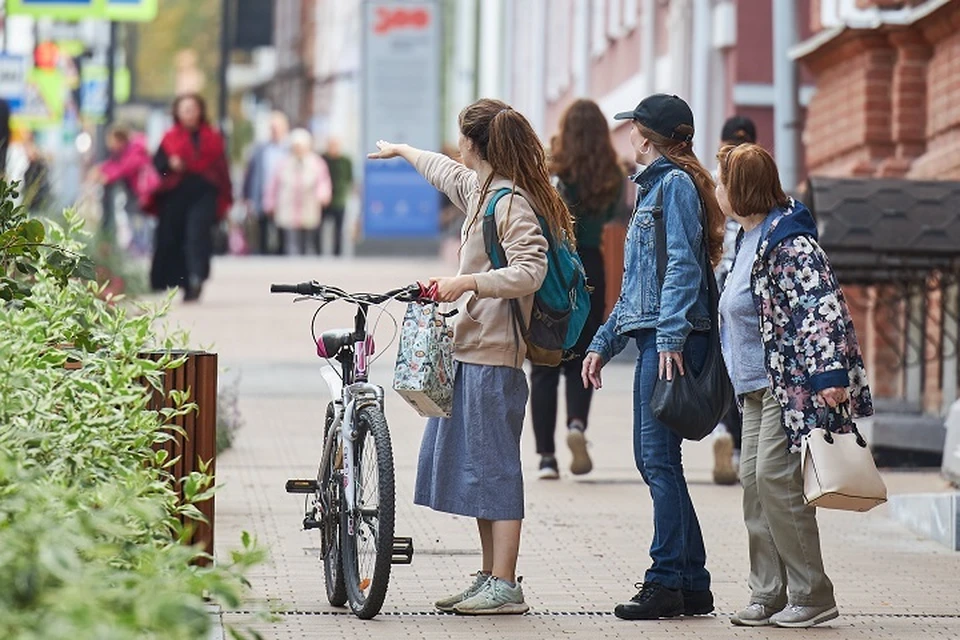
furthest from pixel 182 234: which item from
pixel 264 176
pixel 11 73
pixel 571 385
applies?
pixel 264 176

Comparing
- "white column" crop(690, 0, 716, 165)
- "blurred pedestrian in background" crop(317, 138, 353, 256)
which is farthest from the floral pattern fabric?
"blurred pedestrian in background" crop(317, 138, 353, 256)

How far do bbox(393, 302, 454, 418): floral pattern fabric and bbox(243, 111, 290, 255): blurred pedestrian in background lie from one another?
30.7m

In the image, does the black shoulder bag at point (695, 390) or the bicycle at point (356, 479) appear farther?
the black shoulder bag at point (695, 390)

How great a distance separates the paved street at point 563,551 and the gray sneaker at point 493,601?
43 millimetres

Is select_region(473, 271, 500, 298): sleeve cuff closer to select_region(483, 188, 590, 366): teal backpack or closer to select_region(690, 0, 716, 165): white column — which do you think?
select_region(483, 188, 590, 366): teal backpack

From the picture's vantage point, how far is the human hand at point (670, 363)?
745cm

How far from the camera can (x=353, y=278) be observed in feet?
92.9

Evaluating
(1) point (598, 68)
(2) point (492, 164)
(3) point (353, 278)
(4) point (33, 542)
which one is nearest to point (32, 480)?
(4) point (33, 542)

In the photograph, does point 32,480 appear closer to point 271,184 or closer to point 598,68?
point 598,68

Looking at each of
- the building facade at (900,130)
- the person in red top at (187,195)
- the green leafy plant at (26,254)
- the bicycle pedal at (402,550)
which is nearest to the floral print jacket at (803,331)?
the bicycle pedal at (402,550)

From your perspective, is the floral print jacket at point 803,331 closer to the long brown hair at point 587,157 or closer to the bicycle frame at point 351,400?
the bicycle frame at point 351,400

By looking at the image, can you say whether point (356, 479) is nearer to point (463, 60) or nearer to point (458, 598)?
point (458, 598)

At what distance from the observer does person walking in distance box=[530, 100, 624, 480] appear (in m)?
11.3

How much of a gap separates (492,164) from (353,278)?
2078cm
